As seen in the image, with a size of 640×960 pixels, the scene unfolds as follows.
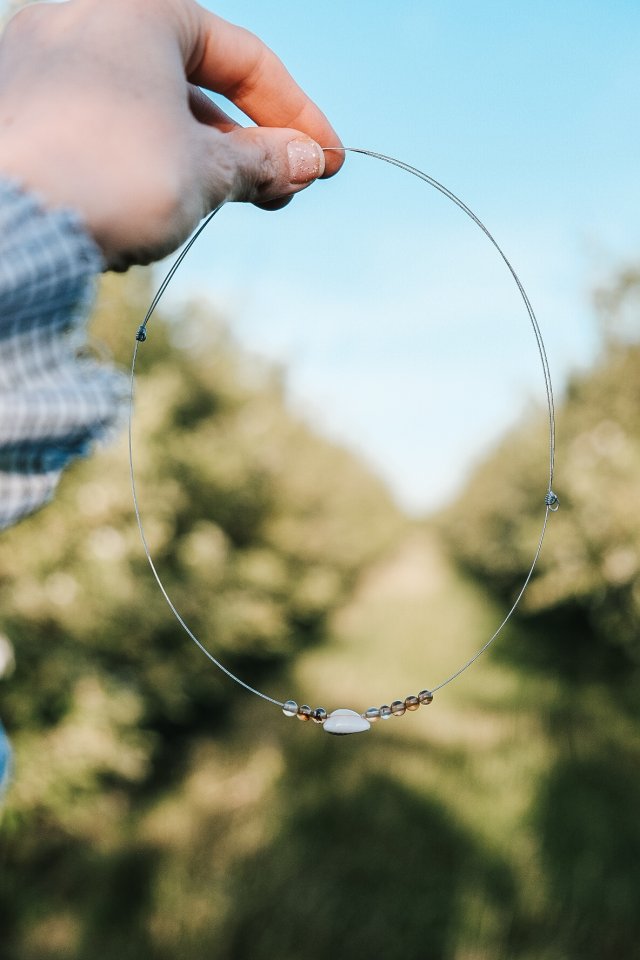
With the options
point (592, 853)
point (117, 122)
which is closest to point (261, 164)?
point (117, 122)

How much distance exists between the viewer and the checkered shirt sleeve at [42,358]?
755 millimetres

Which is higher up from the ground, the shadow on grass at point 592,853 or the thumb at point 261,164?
the thumb at point 261,164

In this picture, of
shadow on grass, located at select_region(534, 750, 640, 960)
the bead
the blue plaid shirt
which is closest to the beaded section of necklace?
the bead

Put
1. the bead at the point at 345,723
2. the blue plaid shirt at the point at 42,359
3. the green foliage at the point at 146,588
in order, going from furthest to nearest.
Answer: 1. the green foliage at the point at 146,588
2. the bead at the point at 345,723
3. the blue plaid shirt at the point at 42,359

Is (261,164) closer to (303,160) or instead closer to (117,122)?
(303,160)

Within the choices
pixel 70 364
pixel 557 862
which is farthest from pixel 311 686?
pixel 70 364

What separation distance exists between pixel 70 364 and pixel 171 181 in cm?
21

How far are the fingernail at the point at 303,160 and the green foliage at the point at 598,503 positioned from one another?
398 cm

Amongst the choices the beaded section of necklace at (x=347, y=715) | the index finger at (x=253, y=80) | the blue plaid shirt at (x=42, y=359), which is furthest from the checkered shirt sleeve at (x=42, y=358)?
the beaded section of necklace at (x=347, y=715)

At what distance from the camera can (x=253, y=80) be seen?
3.58 ft

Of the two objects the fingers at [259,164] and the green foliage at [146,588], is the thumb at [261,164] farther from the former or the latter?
the green foliage at [146,588]

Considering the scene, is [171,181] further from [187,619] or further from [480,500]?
[480,500]

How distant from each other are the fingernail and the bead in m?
0.79

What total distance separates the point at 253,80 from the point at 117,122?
34 cm
